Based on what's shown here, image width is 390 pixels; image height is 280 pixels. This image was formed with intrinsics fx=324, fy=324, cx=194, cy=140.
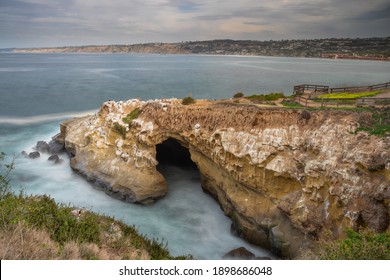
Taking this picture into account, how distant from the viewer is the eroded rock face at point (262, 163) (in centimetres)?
1462

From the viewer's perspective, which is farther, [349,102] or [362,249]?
[349,102]

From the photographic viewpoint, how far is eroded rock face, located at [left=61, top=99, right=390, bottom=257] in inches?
576

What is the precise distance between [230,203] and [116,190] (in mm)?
8463

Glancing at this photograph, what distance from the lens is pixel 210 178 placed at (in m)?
23.2

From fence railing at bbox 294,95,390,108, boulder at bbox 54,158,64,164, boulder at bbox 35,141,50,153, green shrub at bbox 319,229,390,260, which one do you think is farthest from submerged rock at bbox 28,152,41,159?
green shrub at bbox 319,229,390,260

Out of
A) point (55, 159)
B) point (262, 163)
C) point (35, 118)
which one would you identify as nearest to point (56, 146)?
point (55, 159)

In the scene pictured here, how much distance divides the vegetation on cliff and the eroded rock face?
23.8 feet

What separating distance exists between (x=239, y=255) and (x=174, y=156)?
15.2m

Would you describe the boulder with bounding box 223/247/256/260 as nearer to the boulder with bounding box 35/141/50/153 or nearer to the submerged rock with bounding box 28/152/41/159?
the submerged rock with bounding box 28/152/41/159

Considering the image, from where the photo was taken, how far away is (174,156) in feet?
102

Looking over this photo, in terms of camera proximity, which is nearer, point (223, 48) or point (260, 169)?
point (260, 169)

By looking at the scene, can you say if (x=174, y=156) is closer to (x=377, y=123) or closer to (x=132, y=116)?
(x=132, y=116)
